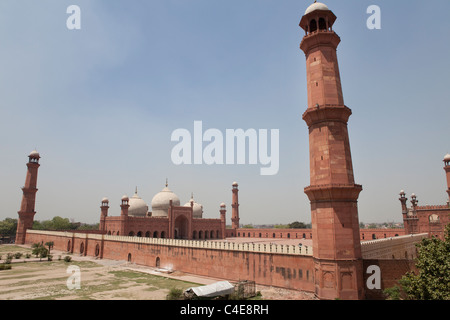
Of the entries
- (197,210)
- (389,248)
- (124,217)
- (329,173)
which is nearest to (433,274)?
(329,173)

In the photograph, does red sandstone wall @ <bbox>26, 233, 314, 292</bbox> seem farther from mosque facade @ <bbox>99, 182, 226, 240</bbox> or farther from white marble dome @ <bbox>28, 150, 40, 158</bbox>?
white marble dome @ <bbox>28, 150, 40, 158</bbox>

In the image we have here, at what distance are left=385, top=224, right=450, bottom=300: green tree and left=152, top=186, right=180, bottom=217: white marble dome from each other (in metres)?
39.2

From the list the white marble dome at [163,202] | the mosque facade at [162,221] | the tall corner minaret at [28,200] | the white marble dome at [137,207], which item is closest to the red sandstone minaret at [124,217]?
the mosque facade at [162,221]

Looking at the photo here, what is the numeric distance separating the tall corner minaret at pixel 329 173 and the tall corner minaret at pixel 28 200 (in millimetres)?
48630

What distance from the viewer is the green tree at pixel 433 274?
12.3 metres

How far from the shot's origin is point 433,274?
12.9m

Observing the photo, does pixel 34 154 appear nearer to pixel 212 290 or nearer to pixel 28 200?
pixel 28 200

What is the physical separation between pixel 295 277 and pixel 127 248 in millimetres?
19537

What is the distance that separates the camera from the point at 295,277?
18.5m

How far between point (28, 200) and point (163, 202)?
22.5 m
